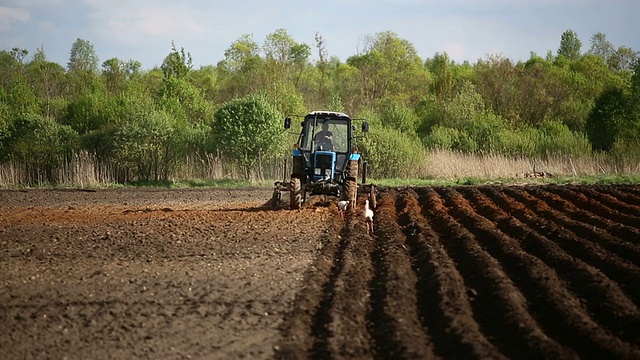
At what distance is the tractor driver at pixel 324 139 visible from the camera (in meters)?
18.6

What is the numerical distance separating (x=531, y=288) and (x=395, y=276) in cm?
171

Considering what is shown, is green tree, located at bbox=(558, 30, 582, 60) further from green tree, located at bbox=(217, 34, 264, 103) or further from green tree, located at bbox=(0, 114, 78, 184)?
green tree, located at bbox=(0, 114, 78, 184)

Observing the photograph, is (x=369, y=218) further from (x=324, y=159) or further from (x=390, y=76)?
(x=390, y=76)

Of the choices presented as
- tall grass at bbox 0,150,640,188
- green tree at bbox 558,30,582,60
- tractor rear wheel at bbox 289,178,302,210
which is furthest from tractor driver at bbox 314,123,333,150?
green tree at bbox 558,30,582,60

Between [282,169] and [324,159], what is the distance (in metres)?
12.7

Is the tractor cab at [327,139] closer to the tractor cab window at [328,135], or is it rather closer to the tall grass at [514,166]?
the tractor cab window at [328,135]

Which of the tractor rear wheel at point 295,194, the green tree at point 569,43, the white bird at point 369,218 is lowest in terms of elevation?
the white bird at point 369,218

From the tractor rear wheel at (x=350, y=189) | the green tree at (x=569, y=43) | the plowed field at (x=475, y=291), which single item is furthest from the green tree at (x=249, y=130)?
the green tree at (x=569, y=43)

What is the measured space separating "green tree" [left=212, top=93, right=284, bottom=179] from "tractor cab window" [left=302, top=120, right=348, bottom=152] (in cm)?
1043

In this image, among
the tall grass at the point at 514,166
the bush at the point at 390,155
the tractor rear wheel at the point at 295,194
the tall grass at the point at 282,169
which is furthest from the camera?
the bush at the point at 390,155

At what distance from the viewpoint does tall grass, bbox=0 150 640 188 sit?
29188 millimetres

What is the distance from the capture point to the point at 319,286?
31.0 feet

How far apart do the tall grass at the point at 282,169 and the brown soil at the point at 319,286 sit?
1269 cm

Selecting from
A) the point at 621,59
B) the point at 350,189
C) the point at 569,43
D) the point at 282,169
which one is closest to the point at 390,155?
the point at 282,169
